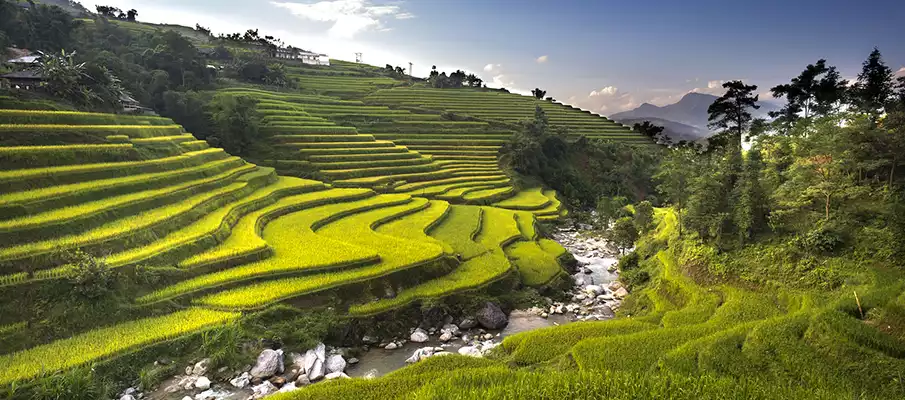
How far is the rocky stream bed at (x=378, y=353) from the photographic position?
34.3ft

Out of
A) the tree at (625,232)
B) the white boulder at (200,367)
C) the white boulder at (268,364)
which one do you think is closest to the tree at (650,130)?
the tree at (625,232)

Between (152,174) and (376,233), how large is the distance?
9.15 m

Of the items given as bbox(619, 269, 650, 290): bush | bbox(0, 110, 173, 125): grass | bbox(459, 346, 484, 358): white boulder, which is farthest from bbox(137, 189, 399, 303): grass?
bbox(619, 269, 650, 290): bush

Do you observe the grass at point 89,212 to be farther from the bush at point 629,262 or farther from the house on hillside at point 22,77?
the bush at point 629,262

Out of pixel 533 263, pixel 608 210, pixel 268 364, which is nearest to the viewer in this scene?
pixel 268 364

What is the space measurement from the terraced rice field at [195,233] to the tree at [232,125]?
18.9 ft

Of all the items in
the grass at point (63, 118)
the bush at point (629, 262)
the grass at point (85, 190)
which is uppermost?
the grass at point (63, 118)

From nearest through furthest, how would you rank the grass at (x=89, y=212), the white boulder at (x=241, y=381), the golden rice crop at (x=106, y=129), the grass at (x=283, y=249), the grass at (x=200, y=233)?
the white boulder at (x=241, y=381), the grass at (x=89, y=212), the grass at (x=200, y=233), the grass at (x=283, y=249), the golden rice crop at (x=106, y=129)

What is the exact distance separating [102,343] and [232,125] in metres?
22.9

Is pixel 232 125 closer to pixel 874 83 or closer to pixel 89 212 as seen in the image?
pixel 89 212

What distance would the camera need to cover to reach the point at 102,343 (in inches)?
414

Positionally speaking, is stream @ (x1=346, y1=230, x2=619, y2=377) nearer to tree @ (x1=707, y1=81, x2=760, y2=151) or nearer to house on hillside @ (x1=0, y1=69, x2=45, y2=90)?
tree @ (x1=707, y1=81, x2=760, y2=151)

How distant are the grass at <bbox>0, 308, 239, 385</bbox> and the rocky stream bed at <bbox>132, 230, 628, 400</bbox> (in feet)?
3.42

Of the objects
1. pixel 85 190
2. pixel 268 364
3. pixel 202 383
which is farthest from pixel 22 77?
pixel 268 364
